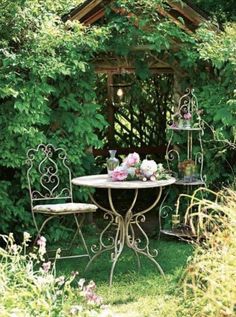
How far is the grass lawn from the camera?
14.0 feet

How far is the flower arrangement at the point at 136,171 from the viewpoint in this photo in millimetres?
4828

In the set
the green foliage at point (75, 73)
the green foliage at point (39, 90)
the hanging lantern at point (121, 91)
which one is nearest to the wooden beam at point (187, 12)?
the green foliage at point (75, 73)

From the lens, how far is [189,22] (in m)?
6.62

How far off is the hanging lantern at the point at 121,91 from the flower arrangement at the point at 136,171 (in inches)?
171

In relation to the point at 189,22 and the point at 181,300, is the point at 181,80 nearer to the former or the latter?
the point at 189,22

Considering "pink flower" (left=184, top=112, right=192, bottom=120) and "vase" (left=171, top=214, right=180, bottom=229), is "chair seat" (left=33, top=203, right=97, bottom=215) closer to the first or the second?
"vase" (left=171, top=214, right=180, bottom=229)

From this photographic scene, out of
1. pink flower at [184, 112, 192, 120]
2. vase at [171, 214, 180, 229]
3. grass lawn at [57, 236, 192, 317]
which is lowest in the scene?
grass lawn at [57, 236, 192, 317]

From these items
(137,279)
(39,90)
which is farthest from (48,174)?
(137,279)

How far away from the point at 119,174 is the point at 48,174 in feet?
4.52

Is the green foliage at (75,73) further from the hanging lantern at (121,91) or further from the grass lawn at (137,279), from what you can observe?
the hanging lantern at (121,91)

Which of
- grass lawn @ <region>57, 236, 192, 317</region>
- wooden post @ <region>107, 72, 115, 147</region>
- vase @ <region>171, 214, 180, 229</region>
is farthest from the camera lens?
wooden post @ <region>107, 72, 115, 147</region>

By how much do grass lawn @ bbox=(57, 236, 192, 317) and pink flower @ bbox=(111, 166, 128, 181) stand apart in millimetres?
861

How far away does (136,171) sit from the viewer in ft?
16.0

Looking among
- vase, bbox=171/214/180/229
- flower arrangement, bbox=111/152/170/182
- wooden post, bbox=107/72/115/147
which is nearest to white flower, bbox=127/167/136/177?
flower arrangement, bbox=111/152/170/182
